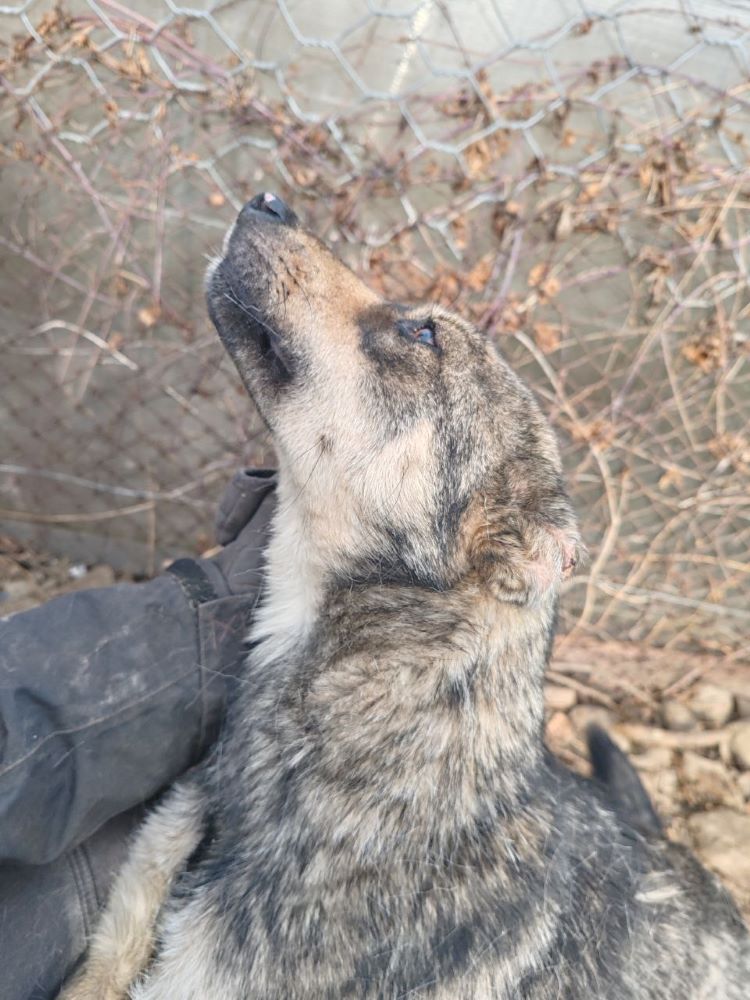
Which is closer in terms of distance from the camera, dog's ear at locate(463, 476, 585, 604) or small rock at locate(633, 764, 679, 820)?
dog's ear at locate(463, 476, 585, 604)

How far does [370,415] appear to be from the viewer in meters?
2.27

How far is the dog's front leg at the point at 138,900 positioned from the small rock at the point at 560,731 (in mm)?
2467

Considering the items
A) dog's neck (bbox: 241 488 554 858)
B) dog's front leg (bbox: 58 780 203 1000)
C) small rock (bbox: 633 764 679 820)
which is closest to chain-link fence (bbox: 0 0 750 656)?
small rock (bbox: 633 764 679 820)

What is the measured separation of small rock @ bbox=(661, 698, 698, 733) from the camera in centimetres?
425

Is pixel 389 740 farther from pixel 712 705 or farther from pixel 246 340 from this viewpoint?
pixel 712 705

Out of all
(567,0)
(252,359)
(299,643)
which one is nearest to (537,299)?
(567,0)

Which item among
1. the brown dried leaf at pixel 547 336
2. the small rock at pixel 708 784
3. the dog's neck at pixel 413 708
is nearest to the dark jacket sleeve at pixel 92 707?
the dog's neck at pixel 413 708

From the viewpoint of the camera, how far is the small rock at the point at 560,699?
424 centimetres

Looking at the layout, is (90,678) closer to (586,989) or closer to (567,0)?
(586,989)

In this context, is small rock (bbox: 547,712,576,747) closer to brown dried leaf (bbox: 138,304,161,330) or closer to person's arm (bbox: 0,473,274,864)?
person's arm (bbox: 0,473,274,864)

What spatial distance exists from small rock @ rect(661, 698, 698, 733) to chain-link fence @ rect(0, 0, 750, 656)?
3.20ft

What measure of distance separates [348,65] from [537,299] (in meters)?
1.44

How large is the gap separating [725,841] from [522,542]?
281 centimetres

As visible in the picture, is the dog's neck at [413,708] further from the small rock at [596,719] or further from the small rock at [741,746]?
the small rock at [741,746]
